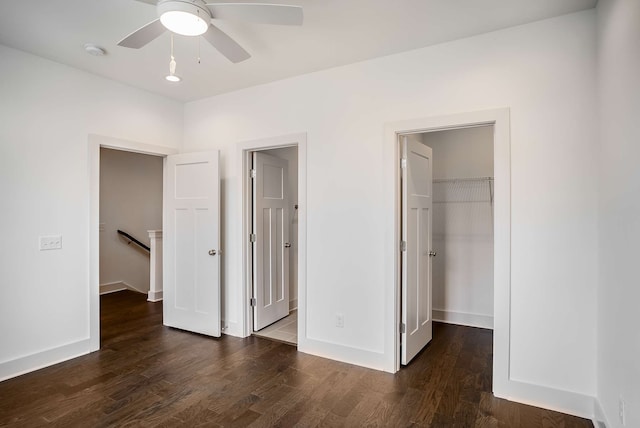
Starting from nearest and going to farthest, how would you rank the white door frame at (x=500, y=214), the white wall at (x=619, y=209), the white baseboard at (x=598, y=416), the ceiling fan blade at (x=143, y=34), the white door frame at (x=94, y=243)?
the white wall at (x=619, y=209)
the ceiling fan blade at (x=143, y=34)
the white baseboard at (x=598, y=416)
the white door frame at (x=500, y=214)
the white door frame at (x=94, y=243)

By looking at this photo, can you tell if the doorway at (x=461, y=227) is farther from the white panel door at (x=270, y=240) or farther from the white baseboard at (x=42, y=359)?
the white baseboard at (x=42, y=359)

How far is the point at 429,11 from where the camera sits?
2246 mm

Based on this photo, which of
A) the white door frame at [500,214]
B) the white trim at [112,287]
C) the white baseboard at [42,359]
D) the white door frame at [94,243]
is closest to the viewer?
the white door frame at [500,214]

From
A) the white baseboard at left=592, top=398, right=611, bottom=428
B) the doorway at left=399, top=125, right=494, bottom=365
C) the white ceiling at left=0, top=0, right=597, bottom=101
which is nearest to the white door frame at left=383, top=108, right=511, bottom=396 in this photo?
the white baseboard at left=592, top=398, right=611, bottom=428

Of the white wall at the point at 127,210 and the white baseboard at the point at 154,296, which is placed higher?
the white wall at the point at 127,210

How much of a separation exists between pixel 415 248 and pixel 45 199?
3314 mm

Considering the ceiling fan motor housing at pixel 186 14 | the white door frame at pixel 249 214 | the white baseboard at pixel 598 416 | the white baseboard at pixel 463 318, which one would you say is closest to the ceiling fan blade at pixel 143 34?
the ceiling fan motor housing at pixel 186 14

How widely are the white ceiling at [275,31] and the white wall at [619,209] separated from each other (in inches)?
21.6

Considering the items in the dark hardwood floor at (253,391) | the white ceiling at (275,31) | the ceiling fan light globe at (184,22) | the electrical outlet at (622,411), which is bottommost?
the dark hardwood floor at (253,391)

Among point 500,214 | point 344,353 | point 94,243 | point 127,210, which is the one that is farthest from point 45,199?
point 500,214

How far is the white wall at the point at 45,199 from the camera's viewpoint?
2.78m

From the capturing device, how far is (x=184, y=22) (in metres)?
1.81

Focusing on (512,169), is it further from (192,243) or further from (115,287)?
(115,287)

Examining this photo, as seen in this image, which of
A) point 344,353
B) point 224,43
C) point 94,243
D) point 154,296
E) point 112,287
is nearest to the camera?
point 224,43
